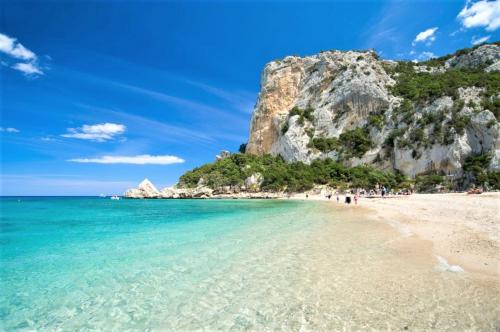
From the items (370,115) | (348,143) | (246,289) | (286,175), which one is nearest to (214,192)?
(286,175)

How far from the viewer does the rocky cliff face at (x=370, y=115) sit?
168 feet

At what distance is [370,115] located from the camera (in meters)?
73.1

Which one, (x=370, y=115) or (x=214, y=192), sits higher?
(x=370, y=115)

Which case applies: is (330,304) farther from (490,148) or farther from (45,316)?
(490,148)

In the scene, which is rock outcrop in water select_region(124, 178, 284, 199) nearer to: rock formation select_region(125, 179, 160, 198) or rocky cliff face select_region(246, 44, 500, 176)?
rock formation select_region(125, 179, 160, 198)

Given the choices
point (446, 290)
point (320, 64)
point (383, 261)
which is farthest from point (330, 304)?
point (320, 64)

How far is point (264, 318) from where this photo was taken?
5191mm

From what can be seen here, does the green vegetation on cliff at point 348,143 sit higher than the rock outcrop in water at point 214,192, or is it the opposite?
the green vegetation on cliff at point 348,143

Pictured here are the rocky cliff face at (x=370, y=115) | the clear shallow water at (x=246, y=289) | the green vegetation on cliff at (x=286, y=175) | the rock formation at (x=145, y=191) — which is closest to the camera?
the clear shallow water at (x=246, y=289)

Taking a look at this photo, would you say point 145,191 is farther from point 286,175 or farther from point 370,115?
point 370,115

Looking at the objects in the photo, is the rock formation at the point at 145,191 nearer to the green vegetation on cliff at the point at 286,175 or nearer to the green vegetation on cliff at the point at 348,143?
the green vegetation on cliff at the point at 286,175

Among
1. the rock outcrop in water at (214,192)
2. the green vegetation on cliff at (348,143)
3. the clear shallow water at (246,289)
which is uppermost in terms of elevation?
the green vegetation on cliff at (348,143)

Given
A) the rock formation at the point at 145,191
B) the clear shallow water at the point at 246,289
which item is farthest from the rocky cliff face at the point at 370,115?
the clear shallow water at the point at 246,289

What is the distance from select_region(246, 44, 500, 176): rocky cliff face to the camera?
51.1 meters
